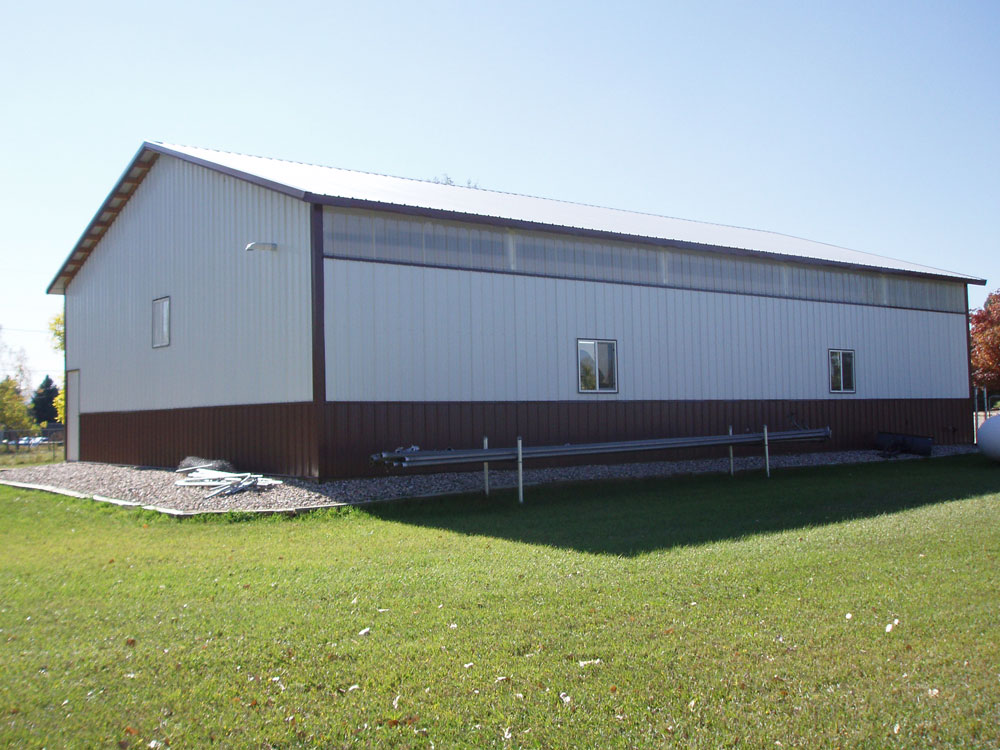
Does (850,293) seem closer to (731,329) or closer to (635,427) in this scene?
(731,329)

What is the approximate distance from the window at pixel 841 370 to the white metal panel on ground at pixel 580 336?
0.22 meters

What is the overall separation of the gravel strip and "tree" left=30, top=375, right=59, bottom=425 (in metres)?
58.5

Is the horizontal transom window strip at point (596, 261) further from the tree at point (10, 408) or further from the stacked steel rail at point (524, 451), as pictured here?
the tree at point (10, 408)

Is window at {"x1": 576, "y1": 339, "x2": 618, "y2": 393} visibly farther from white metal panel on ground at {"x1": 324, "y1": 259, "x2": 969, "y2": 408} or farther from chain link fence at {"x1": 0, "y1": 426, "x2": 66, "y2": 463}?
chain link fence at {"x1": 0, "y1": 426, "x2": 66, "y2": 463}

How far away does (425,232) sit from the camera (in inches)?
664

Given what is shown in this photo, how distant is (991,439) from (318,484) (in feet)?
46.7

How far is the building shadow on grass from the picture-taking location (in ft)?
35.2

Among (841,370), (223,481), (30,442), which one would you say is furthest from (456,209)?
(30,442)

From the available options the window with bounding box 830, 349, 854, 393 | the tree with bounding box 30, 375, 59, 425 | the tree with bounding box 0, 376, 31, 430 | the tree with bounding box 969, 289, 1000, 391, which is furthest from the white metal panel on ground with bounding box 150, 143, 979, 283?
the tree with bounding box 30, 375, 59, 425

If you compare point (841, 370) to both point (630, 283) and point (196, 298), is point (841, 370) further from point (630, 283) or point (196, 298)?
point (196, 298)

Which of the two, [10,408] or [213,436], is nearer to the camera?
[213,436]

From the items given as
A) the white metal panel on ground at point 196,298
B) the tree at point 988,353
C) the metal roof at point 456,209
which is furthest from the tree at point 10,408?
the tree at point 988,353

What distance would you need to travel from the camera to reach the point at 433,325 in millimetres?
16828

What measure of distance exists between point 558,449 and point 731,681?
1077 cm
